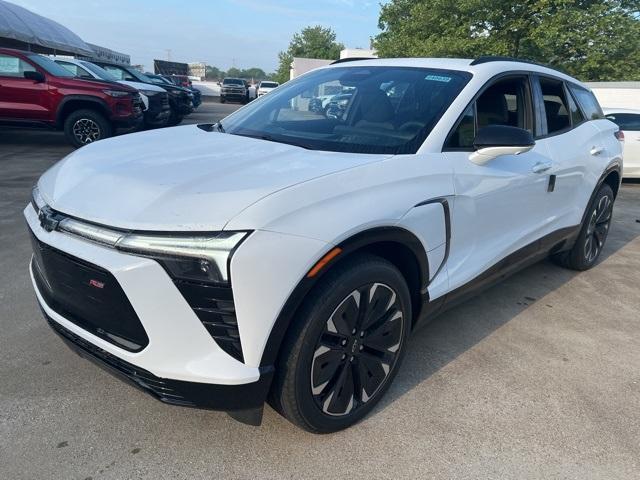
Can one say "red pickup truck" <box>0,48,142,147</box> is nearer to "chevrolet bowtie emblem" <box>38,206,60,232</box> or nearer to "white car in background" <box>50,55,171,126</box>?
"white car in background" <box>50,55,171,126</box>

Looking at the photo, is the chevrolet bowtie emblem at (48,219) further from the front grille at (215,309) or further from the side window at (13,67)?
the side window at (13,67)

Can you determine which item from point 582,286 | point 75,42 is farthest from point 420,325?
point 75,42

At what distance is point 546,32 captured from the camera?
19000 millimetres

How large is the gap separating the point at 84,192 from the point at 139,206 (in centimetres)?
37

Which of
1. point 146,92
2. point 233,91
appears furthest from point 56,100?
point 233,91

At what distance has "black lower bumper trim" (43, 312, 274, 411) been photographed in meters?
1.87

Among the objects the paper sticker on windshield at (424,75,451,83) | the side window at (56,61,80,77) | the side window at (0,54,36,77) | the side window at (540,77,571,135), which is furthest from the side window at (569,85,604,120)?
the side window at (56,61,80,77)

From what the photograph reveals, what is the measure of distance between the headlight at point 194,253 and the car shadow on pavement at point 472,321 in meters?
1.25

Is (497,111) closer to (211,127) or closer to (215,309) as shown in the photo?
(211,127)

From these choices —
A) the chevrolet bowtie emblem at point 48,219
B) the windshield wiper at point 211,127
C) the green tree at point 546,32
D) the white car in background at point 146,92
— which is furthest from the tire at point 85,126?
the green tree at point 546,32

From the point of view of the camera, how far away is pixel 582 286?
445cm

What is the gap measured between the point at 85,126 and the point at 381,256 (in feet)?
29.9

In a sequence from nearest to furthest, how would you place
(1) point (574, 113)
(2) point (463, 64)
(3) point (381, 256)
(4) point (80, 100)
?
(3) point (381, 256) → (2) point (463, 64) → (1) point (574, 113) → (4) point (80, 100)

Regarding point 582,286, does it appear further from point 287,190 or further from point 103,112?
point 103,112
